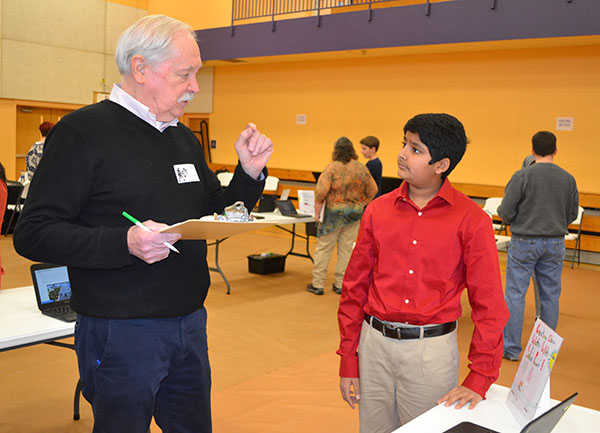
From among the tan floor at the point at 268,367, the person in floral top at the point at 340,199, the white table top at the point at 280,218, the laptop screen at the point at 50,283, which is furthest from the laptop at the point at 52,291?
the person in floral top at the point at 340,199

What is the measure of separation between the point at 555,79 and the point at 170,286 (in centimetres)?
862

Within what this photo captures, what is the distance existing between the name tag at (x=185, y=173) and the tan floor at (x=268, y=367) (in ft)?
6.34

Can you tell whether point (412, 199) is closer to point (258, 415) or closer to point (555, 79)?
point (258, 415)

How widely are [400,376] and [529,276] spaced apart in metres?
2.86

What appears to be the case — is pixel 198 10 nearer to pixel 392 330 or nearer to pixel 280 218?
pixel 280 218

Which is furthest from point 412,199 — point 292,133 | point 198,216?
point 292,133

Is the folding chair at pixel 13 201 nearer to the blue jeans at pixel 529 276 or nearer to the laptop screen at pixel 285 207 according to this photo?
the laptop screen at pixel 285 207

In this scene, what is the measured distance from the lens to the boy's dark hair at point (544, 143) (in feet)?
13.8

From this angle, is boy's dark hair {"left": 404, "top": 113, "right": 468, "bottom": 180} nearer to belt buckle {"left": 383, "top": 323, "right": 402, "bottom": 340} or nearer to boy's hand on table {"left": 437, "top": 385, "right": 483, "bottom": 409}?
belt buckle {"left": 383, "top": 323, "right": 402, "bottom": 340}

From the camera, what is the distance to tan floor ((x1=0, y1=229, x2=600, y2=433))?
3.36 metres

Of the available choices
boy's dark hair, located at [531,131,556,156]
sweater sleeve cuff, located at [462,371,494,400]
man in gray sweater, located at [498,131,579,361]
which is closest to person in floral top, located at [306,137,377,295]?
man in gray sweater, located at [498,131,579,361]

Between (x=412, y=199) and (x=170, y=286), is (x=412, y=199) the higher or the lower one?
the higher one

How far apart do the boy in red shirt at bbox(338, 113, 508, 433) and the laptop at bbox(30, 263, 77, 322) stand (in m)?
1.50

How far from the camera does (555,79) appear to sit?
347 inches
